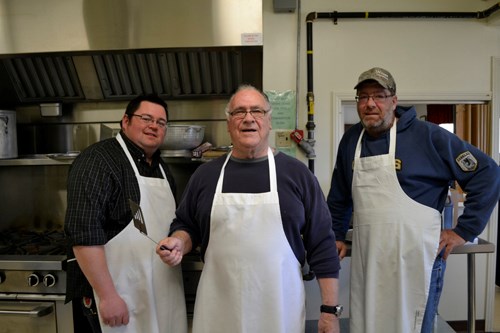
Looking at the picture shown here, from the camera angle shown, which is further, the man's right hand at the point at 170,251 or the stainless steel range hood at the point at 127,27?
the stainless steel range hood at the point at 127,27

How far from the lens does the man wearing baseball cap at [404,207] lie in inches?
49.7

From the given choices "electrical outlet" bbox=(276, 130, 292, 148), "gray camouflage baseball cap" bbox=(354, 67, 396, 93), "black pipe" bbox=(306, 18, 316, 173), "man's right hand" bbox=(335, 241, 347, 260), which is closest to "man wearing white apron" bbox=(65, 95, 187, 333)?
"man's right hand" bbox=(335, 241, 347, 260)

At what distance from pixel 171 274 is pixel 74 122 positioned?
1257 mm

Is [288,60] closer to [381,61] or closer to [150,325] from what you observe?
[381,61]

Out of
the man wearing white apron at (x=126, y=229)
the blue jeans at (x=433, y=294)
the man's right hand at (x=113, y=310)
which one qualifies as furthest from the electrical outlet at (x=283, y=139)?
the man's right hand at (x=113, y=310)

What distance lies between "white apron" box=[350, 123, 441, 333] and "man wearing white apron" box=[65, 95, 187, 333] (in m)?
0.74

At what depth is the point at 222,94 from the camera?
6.33ft

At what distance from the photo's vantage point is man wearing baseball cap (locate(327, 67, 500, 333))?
1.26m

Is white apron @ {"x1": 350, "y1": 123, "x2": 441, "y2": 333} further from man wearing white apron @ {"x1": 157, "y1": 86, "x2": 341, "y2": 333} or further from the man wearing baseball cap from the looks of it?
man wearing white apron @ {"x1": 157, "y1": 86, "x2": 341, "y2": 333}

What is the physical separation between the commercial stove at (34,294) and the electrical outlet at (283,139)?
1313mm

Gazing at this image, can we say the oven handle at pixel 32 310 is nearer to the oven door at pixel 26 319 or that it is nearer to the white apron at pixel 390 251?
the oven door at pixel 26 319

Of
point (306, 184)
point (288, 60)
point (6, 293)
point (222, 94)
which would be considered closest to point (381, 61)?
point (288, 60)

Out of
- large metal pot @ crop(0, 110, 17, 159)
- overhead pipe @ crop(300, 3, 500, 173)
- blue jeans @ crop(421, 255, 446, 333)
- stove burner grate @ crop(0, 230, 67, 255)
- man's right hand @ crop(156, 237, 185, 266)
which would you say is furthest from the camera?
overhead pipe @ crop(300, 3, 500, 173)

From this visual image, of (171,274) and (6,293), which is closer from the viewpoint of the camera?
(171,274)
